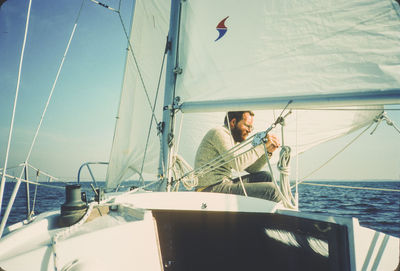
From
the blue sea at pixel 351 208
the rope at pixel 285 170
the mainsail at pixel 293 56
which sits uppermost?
the mainsail at pixel 293 56

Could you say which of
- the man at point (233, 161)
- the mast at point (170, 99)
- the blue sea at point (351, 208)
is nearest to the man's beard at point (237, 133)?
the man at point (233, 161)

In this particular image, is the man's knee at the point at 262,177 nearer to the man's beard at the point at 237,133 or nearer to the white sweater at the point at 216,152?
the white sweater at the point at 216,152

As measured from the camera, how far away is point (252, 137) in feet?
6.34

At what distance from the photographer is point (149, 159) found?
3180 mm

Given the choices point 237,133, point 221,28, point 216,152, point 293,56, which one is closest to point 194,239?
point 216,152

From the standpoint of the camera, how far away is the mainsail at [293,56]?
1828 millimetres

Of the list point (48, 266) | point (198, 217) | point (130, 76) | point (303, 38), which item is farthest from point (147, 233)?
point (130, 76)

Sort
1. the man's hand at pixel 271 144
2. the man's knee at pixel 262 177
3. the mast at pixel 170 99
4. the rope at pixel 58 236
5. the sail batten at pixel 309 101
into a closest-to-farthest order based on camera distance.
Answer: the rope at pixel 58 236 → the sail batten at pixel 309 101 → the man's hand at pixel 271 144 → the mast at pixel 170 99 → the man's knee at pixel 262 177

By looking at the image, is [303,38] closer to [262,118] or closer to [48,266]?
[262,118]

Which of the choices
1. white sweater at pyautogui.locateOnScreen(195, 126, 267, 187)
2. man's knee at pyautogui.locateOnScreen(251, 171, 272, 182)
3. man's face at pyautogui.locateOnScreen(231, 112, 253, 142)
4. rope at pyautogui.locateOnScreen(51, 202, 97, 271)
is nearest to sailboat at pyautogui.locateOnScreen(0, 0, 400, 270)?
rope at pyautogui.locateOnScreen(51, 202, 97, 271)

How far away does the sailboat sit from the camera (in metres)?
1.08

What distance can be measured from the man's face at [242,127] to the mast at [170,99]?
0.71 m

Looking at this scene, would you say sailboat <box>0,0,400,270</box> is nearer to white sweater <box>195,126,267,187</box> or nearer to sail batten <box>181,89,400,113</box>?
sail batten <box>181,89,400,113</box>

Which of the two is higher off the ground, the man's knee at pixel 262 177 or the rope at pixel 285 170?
the rope at pixel 285 170
